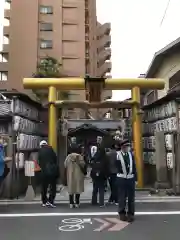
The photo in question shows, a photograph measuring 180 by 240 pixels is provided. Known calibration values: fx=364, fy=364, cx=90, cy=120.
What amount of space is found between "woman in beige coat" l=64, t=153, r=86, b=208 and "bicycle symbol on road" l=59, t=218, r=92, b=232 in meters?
1.70

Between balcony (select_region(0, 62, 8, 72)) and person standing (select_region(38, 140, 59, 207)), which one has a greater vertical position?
balcony (select_region(0, 62, 8, 72))

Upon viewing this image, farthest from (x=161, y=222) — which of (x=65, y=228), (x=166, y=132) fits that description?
(x=166, y=132)

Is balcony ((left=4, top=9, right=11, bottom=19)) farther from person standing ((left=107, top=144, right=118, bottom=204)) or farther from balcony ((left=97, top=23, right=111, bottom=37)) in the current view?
person standing ((left=107, top=144, right=118, bottom=204))

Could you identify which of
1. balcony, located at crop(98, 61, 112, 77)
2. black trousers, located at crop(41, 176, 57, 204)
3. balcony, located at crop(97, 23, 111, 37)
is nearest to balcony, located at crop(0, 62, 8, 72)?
balcony, located at crop(98, 61, 112, 77)

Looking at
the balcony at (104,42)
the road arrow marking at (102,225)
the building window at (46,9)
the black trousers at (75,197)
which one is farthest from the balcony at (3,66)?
the road arrow marking at (102,225)

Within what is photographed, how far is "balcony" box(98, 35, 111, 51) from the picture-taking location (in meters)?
56.4

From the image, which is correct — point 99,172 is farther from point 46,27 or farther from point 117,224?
point 46,27

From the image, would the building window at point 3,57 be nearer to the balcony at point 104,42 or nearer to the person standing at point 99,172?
the balcony at point 104,42

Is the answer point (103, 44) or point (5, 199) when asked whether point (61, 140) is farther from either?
point (103, 44)

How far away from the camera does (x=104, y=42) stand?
57.1 metres

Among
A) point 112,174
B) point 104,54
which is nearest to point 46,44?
point 104,54

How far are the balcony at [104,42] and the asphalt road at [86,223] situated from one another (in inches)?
1909

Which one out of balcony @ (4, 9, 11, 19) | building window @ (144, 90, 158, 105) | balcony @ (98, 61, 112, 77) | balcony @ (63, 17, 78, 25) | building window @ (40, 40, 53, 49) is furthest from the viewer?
balcony @ (98, 61, 112, 77)

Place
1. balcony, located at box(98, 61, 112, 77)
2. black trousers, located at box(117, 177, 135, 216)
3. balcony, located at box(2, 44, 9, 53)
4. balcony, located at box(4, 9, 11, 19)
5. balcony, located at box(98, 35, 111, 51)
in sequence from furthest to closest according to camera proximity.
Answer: balcony, located at box(98, 35, 111, 51) < balcony, located at box(98, 61, 112, 77) < balcony, located at box(4, 9, 11, 19) < balcony, located at box(2, 44, 9, 53) < black trousers, located at box(117, 177, 135, 216)
